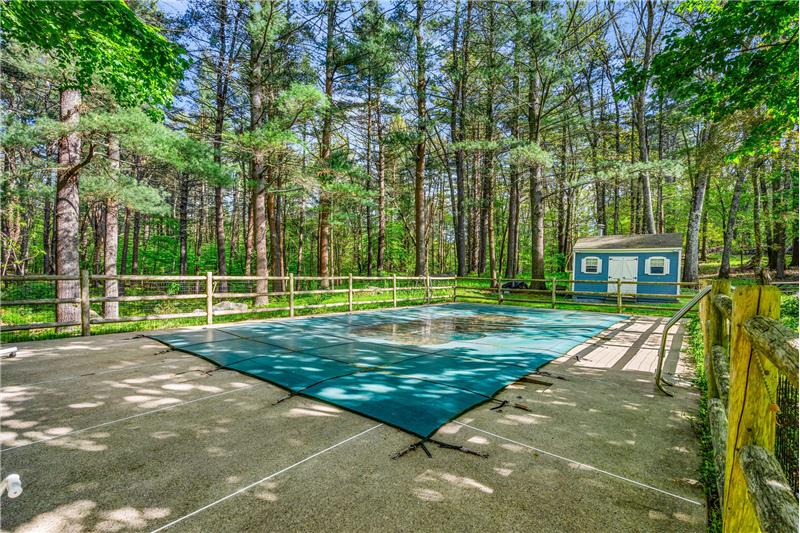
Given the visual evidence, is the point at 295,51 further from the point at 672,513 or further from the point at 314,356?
the point at 672,513

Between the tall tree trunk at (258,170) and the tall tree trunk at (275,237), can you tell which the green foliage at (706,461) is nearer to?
the tall tree trunk at (258,170)

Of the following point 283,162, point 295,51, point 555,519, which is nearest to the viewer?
point 555,519

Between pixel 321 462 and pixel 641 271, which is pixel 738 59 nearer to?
pixel 321 462

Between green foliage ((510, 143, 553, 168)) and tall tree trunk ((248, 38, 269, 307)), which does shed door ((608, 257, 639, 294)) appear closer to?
green foliage ((510, 143, 553, 168))

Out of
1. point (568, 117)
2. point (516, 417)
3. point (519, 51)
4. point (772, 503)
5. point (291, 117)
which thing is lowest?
point (516, 417)

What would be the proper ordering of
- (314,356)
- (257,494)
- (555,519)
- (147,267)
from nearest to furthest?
(555,519) < (257,494) < (314,356) < (147,267)

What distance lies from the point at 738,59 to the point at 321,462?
25.8ft

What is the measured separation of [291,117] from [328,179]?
2.44m

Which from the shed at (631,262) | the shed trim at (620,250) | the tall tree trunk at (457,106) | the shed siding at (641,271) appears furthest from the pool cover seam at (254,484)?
the shed trim at (620,250)

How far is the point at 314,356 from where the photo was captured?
438 cm

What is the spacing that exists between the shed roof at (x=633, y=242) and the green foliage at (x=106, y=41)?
14648mm

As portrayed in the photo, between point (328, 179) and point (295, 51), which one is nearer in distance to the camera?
point (328, 179)

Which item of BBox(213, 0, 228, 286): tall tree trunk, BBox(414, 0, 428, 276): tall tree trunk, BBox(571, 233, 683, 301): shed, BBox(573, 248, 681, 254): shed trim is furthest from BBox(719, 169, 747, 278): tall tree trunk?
BBox(213, 0, 228, 286): tall tree trunk

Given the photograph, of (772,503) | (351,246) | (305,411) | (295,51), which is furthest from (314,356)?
(351,246)
